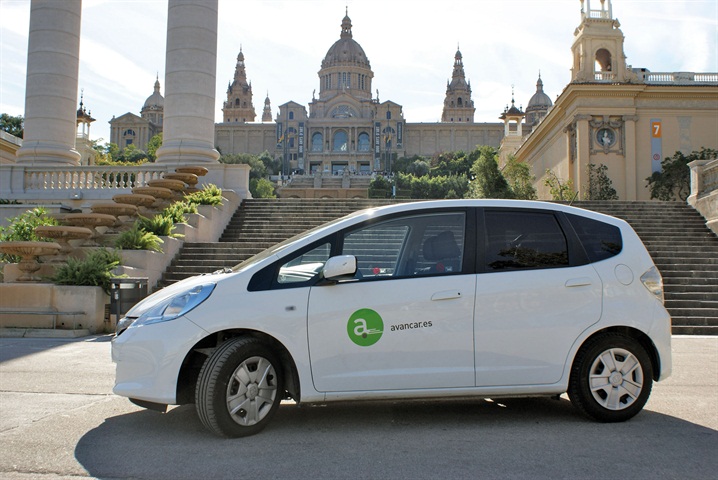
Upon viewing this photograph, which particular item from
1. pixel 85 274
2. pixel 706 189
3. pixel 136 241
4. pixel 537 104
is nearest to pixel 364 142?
pixel 537 104

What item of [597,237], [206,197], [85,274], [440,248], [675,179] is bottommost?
[85,274]

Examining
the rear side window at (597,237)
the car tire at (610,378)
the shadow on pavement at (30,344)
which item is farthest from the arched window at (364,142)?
the car tire at (610,378)

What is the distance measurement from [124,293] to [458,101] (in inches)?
7148

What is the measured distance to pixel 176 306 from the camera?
446cm

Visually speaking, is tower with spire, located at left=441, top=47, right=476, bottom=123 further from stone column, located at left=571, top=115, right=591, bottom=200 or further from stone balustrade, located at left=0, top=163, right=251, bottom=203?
stone balustrade, located at left=0, top=163, right=251, bottom=203

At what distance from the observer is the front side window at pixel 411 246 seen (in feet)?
15.4

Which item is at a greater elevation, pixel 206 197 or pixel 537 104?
pixel 537 104

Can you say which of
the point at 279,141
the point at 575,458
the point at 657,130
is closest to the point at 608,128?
the point at 657,130

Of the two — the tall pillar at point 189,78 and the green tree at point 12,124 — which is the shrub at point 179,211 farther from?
the green tree at point 12,124

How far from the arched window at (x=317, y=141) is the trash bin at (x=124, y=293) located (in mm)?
147529

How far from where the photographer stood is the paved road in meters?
3.73

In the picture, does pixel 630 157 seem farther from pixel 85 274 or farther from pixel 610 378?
pixel 610 378

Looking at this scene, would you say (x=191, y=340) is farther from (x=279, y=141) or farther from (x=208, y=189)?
(x=279, y=141)

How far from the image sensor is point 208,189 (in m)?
18.2
